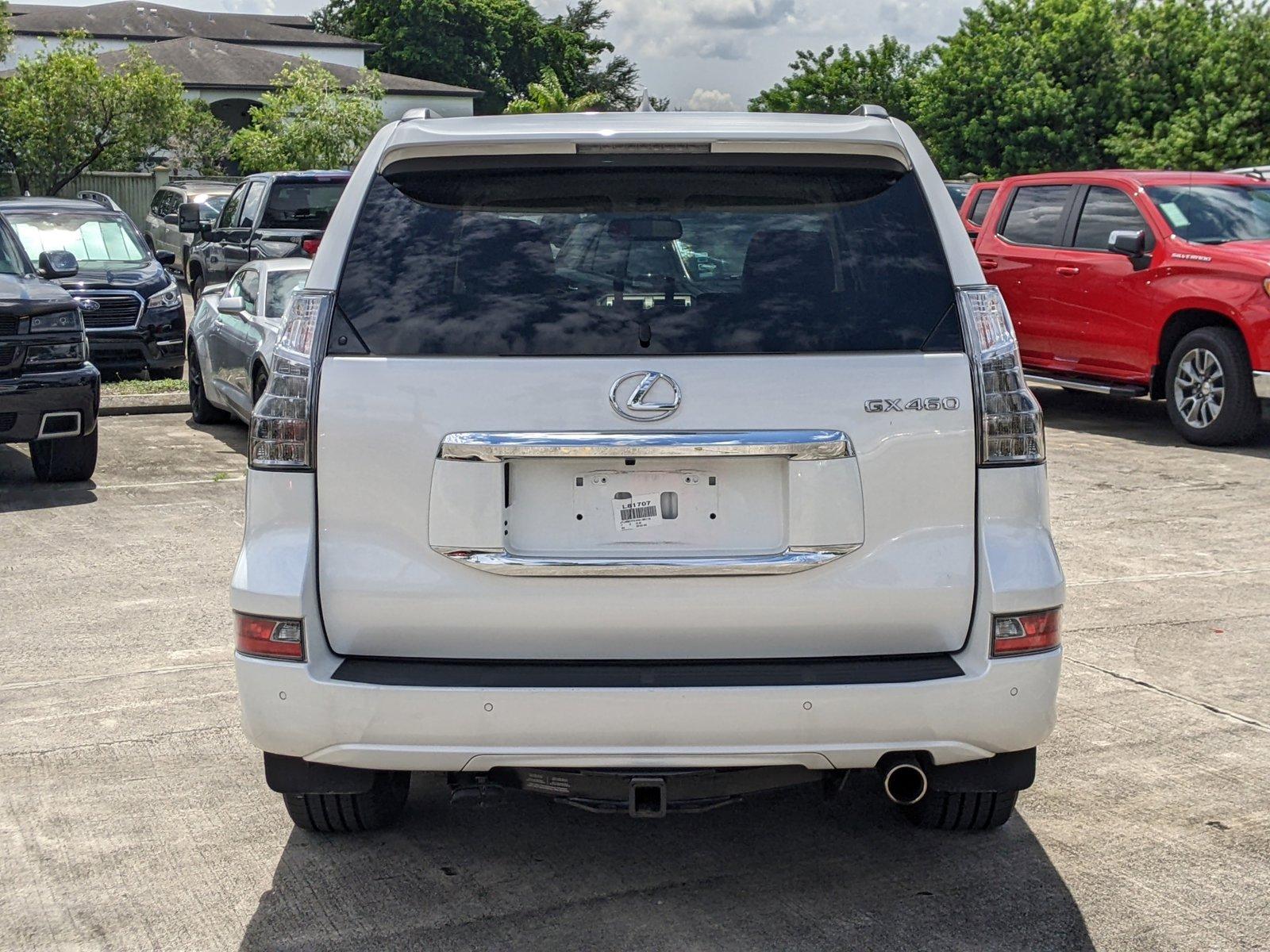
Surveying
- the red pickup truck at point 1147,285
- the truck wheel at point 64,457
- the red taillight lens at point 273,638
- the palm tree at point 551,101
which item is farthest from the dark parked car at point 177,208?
the red taillight lens at point 273,638

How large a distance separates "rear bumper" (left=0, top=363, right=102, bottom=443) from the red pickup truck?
24.3 feet

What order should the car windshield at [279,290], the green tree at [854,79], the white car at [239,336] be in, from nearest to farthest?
the white car at [239,336] → the car windshield at [279,290] → the green tree at [854,79]

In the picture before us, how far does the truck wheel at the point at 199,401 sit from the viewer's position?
12.5 metres

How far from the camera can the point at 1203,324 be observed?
1153 cm

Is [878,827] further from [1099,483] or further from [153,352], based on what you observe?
[153,352]

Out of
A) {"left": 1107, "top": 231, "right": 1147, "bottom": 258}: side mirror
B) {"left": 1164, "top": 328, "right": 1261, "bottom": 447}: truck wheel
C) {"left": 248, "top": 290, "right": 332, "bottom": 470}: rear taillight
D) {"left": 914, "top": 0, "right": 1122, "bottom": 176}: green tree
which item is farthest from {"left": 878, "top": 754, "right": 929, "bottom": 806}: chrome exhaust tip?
{"left": 914, "top": 0, "right": 1122, "bottom": 176}: green tree

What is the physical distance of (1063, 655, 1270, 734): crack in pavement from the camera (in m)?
5.26

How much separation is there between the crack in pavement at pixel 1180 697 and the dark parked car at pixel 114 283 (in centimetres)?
1071

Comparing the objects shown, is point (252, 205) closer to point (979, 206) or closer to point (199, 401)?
point (199, 401)

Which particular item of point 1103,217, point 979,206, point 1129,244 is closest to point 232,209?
point 979,206

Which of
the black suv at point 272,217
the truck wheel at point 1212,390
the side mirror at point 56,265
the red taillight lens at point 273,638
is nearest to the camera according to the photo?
the red taillight lens at point 273,638

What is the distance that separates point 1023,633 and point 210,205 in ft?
81.3

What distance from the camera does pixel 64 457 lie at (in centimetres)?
967

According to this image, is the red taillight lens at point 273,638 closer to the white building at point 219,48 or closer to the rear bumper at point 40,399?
the rear bumper at point 40,399
